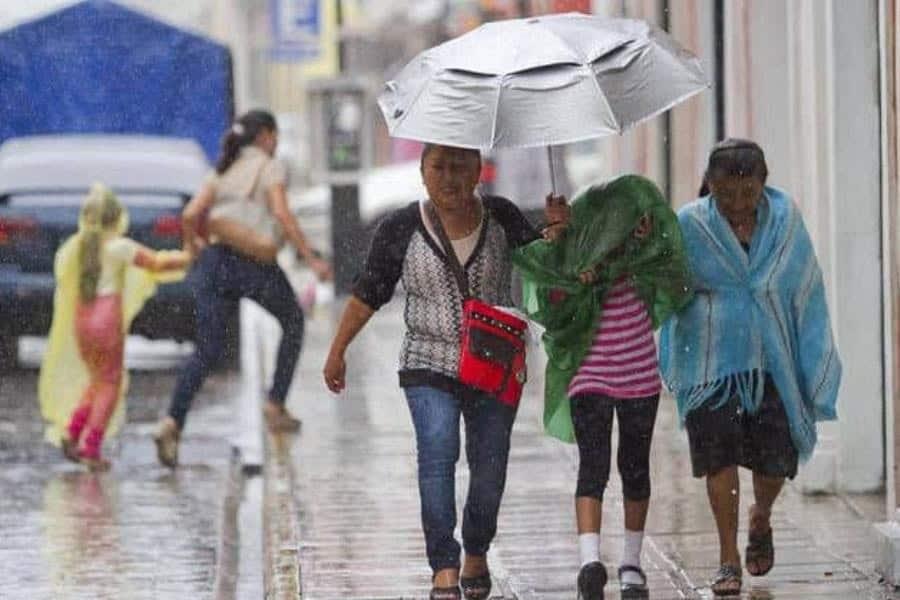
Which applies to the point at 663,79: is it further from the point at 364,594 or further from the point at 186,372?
Answer: the point at 186,372

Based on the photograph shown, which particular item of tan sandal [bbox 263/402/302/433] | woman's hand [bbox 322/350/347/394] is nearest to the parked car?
tan sandal [bbox 263/402/302/433]

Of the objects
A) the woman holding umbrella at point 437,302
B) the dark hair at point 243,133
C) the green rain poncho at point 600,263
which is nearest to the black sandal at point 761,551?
the green rain poncho at point 600,263

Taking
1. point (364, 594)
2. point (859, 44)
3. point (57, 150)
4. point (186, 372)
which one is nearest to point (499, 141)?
point (364, 594)

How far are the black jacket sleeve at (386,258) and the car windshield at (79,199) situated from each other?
31.3 ft

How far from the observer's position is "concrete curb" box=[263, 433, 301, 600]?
9031 mm

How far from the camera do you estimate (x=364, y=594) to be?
344 inches

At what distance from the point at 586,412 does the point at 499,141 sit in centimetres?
102

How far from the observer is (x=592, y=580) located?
8203mm

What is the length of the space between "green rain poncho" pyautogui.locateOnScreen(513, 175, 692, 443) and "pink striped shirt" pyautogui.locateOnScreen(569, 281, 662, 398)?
32 millimetres

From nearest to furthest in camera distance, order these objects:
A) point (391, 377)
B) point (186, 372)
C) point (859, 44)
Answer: point (859, 44)
point (186, 372)
point (391, 377)

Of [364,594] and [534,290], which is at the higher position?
[534,290]

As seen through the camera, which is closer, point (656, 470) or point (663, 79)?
point (663, 79)

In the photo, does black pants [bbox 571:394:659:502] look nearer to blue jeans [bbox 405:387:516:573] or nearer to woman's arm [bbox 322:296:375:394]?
blue jeans [bbox 405:387:516:573]

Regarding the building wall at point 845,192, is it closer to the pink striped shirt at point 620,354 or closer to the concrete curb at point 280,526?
the pink striped shirt at point 620,354
